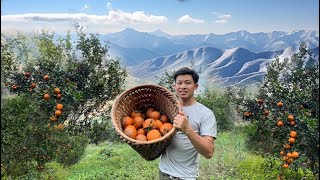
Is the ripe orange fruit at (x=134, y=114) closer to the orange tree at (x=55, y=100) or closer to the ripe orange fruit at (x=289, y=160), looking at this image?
the orange tree at (x=55, y=100)

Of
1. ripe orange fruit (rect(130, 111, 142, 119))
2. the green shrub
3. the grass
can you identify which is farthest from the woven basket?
the green shrub

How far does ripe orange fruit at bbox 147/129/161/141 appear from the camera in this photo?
2.53 meters

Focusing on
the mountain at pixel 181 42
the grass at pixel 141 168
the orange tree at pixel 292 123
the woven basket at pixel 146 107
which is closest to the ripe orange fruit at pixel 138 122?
the woven basket at pixel 146 107

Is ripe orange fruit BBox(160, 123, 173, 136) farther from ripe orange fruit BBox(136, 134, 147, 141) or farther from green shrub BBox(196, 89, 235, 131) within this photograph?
green shrub BBox(196, 89, 235, 131)

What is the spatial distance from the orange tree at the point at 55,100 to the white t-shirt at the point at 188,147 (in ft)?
9.75

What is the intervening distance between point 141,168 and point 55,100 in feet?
8.10

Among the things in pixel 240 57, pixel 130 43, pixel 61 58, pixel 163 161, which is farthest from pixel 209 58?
pixel 163 161

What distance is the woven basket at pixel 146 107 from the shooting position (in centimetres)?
243

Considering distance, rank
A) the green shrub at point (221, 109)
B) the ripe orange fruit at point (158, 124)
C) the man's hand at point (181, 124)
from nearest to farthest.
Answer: the man's hand at point (181, 124)
the ripe orange fruit at point (158, 124)
the green shrub at point (221, 109)

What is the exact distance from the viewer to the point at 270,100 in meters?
6.20

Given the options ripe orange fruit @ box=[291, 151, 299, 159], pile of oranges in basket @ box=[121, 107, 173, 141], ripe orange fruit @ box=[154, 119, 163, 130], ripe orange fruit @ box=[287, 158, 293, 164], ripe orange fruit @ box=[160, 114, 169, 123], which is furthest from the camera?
ripe orange fruit @ box=[287, 158, 293, 164]

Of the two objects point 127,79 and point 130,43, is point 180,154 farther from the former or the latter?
point 130,43

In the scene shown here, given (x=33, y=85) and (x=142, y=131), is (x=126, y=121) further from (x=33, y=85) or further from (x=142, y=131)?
(x=33, y=85)

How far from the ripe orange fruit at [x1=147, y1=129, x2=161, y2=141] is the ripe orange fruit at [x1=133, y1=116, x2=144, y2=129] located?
179 millimetres
